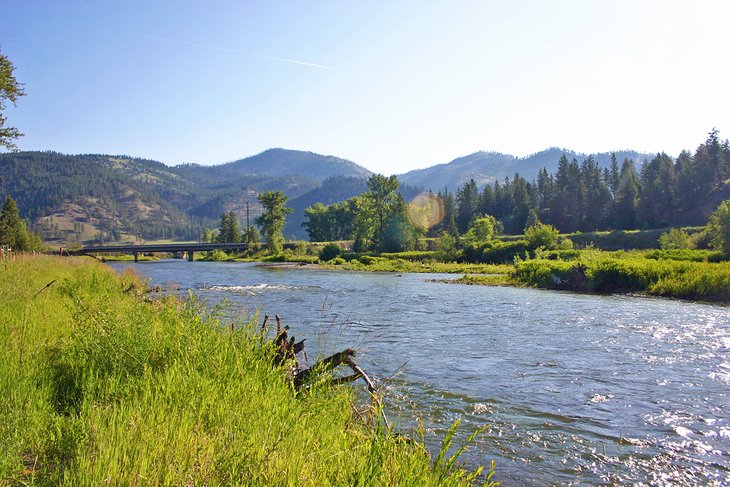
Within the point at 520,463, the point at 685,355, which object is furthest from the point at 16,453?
the point at 685,355

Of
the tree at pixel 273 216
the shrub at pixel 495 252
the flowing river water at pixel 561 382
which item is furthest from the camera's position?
the tree at pixel 273 216

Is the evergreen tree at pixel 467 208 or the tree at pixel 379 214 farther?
the evergreen tree at pixel 467 208

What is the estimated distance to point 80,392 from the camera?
21.3ft

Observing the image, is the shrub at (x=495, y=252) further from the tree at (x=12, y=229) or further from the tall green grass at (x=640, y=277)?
the tree at (x=12, y=229)

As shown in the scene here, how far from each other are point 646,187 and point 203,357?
123893 millimetres

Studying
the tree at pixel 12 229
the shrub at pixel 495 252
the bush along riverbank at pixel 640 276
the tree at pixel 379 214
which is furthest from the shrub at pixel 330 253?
the bush along riverbank at pixel 640 276

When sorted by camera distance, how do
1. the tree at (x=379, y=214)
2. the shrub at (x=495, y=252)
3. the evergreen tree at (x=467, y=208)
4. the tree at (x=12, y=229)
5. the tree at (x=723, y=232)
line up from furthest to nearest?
the evergreen tree at (x=467, y=208) → the tree at (x=379, y=214) → the tree at (x=12, y=229) → the shrub at (x=495, y=252) → the tree at (x=723, y=232)

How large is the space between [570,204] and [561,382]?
12156cm

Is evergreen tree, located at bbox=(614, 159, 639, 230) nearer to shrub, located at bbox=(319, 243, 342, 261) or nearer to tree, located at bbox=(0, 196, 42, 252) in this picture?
shrub, located at bbox=(319, 243, 342, 261)

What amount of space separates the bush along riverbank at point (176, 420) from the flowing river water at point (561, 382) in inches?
56.1

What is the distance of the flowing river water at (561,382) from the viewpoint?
7.44m

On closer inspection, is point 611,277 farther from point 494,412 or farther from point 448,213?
point 448,213

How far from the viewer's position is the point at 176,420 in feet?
15.6

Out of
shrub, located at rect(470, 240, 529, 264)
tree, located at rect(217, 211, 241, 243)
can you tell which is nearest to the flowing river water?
shrub, located at rect(470, 240, 529, 264)
